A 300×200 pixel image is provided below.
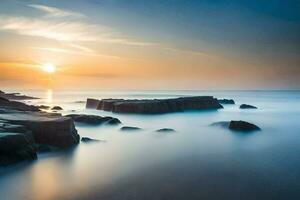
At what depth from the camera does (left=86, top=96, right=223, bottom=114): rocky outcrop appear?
252 ft

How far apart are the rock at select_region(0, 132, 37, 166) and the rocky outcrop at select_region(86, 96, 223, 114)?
1987 inches

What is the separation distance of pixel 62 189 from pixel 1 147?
6448 mm

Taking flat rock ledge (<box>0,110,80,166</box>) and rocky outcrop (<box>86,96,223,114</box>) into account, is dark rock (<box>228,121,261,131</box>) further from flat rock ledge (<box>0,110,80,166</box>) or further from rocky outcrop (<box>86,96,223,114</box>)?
rocky outcrop (<box>86,96,223,114</box>)

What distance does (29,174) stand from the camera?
72.7ft

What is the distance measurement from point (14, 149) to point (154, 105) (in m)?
55.5

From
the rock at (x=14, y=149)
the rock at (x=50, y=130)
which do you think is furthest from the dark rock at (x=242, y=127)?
the rock at (x=14, y=149)

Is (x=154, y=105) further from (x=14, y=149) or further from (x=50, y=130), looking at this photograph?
(x=14, y=149)

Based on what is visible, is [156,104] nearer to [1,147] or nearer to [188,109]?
[188,109]

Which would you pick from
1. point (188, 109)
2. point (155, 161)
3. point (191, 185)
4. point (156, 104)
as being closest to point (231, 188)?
point (191, 185)

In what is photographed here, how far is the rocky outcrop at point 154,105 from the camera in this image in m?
76.7

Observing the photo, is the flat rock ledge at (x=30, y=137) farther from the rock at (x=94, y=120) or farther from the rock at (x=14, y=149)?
the rock at (x=94, y=120)

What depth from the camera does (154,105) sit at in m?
78.6

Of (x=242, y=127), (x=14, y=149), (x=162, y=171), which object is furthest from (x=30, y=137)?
(x=242, y=127)

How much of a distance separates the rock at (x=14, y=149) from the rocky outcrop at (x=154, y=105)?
50462mm
